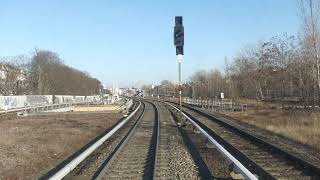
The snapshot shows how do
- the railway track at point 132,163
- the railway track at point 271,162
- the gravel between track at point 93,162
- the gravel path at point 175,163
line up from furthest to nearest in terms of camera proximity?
the gravel between track at point 93,162, the railway track at point 132,163, the gravel path at point 175,163, the railway track at point 271,162

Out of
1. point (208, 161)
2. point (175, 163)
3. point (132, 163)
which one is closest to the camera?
point (175, 163)

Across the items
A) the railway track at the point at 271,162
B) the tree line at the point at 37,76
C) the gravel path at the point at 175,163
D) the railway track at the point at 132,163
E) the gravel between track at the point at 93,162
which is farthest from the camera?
the tree line at the point at 37,76

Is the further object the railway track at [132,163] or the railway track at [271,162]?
the railway track at [132,163]

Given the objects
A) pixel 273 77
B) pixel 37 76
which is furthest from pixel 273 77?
pixel 37 76

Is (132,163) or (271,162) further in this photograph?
(132,163)

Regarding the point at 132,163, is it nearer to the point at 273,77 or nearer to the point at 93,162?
the point at 93,162

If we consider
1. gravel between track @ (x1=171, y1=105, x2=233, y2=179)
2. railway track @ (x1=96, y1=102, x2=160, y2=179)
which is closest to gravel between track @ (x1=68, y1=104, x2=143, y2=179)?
railway track @ (x1=96, y1=102, x2=160, y2=179)

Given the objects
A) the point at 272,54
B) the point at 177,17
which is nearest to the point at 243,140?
the point at 177,17

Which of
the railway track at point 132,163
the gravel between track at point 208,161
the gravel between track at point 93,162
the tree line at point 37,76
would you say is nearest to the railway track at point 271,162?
the gravel between track at point 208,161

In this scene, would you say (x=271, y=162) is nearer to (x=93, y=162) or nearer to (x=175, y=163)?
(x=175, y=163)

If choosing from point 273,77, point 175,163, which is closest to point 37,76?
point 273,77

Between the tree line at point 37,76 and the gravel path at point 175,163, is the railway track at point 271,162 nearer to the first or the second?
the gravel path at point 175,163

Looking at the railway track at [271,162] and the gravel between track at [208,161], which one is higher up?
the railway track at [271,162]

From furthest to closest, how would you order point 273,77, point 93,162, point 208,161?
point 273,77
point 93,162
point 208,161
